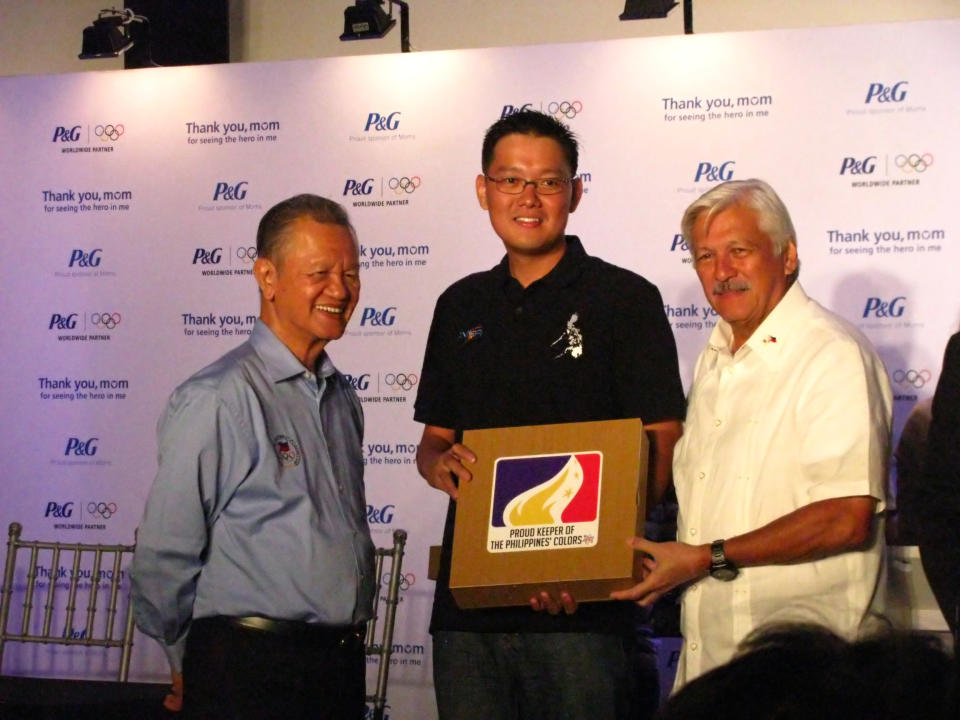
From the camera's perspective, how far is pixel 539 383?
8.06ft

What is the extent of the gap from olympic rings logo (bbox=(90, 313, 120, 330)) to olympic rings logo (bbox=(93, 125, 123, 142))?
842 mm

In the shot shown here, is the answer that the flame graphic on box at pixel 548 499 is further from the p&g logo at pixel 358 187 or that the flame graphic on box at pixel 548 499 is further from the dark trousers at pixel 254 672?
the p&g logo at pixel 358 187

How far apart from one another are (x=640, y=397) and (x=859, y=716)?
1.81 m

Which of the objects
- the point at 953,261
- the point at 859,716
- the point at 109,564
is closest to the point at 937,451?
the point at 859,716

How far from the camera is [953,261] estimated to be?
4.76m

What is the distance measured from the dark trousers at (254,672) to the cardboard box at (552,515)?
0.98 ft

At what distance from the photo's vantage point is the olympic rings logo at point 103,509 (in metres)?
5.41

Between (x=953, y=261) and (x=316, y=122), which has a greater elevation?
(x=316, y=122)

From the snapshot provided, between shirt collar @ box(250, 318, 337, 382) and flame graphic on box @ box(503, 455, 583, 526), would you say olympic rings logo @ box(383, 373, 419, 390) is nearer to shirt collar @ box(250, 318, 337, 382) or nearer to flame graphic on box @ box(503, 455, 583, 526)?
shirt collar @ box(250, 318, 337, 382)

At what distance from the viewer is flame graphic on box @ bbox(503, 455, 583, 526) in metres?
2.23

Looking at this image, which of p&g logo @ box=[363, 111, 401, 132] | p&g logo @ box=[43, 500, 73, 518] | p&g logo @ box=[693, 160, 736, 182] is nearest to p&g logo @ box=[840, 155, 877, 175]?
p&g logo @ box=[693, 160, 736, 182]

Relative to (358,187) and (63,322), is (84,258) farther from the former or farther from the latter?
(358,187)

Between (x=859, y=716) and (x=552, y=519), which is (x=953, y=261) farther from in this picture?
(x=859, y=716)

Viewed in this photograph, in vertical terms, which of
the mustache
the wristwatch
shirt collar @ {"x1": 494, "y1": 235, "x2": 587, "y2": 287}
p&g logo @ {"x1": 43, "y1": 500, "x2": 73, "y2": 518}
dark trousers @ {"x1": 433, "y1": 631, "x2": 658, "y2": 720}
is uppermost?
shirt collar @ {"x1": 494, "y1": 235, "x2": 587, "y2": 287}
